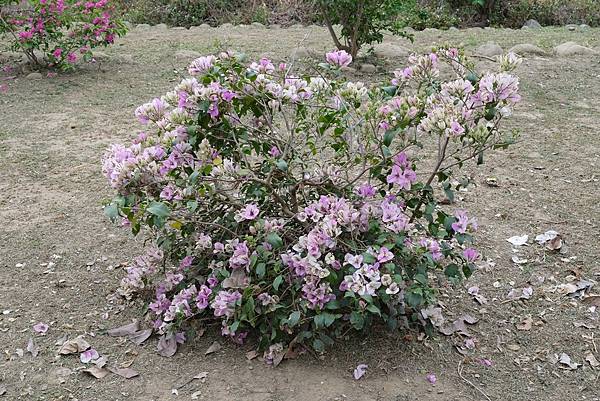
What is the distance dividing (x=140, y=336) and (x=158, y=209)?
613mm

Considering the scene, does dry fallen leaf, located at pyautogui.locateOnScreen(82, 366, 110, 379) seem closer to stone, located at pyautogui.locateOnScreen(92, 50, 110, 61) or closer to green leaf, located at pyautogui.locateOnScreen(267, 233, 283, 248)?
green leaf, located at pyautogui.locateOnScreen(267, 233, 283, 248)

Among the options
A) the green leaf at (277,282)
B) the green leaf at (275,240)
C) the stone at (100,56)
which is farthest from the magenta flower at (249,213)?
the stone at (100,56)

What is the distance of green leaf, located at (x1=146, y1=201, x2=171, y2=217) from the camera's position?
85.2 inches

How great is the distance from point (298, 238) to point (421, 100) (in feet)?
1.98

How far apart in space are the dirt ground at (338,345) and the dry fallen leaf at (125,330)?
0.05 metres

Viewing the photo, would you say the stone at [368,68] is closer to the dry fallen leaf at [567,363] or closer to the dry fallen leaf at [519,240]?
the dry fallen leaf at [519,240]

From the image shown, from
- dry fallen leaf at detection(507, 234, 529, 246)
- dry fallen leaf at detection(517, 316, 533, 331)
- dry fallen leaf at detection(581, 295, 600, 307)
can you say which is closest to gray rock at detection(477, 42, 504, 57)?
dry fallen leaf at detection(507, 234, 529, 246)

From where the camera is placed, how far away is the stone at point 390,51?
21.3 ft

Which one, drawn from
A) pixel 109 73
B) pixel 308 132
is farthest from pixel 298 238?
pixel 109 73

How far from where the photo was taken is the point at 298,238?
2.41m

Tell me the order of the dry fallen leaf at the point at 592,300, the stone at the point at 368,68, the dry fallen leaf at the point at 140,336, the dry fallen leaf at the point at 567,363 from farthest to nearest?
1. the stone at the point at 368,68
2. the dry fallen leaf at the point at 592,300
3. the dry fallen leaf at the point at 140,336
4. the dry fallen leaf at the point at 567,363

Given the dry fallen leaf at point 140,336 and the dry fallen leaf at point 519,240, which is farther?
the dry fallen leaf at point 519,240

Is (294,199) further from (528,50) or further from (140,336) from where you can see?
(528,50)

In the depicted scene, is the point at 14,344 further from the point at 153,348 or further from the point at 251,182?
the point at 251,182
